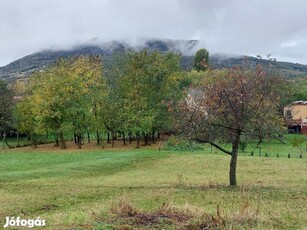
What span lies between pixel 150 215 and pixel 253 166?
24779 millimetres

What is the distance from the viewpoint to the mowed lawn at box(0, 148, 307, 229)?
10.5 meters

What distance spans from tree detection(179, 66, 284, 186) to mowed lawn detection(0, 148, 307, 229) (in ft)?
9.53

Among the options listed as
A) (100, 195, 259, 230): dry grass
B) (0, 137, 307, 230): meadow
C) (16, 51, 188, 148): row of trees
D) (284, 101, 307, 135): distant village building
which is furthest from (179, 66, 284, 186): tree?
(284, 101, 307, 135): distant village building

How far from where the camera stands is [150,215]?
35.2 ft

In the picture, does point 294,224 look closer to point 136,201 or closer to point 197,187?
point 136,201

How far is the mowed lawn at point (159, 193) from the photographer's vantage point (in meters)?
10.5

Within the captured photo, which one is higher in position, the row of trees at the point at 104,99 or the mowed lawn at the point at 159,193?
the row of trees at the point at 104,99

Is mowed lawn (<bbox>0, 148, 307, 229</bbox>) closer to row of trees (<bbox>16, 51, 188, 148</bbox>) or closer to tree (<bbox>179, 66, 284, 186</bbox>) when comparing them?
tree (<bbox>179, 66, 284, 186</bbox>)

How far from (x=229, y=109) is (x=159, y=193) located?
219 inches

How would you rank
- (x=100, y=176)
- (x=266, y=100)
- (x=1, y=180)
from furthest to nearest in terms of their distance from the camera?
(x=100, y=176), (x=1, y=180), (x=266, y=100)

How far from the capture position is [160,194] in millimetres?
18266

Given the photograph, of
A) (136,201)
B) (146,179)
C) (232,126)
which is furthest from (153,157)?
(136,201)

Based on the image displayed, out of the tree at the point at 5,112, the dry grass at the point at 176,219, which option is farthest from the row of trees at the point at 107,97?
the dry grass at the point at 176,219

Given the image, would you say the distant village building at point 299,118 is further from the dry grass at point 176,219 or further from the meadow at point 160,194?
the dry grass at point 176,219
